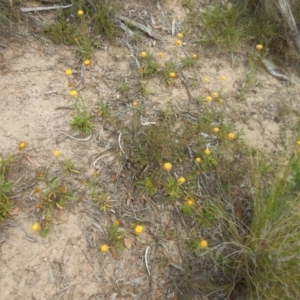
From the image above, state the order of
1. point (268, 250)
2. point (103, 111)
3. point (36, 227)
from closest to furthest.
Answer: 1. point (268, 250)
2. point (36, 227)
3. point (103, 111)

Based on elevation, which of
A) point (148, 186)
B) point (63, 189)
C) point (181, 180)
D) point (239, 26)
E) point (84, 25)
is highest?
point (239, 26)

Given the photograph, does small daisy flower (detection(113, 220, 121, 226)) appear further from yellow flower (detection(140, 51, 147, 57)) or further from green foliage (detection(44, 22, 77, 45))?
green foliage (detection(44, 22, 77, 45))

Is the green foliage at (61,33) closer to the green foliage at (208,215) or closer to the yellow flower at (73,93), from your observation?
the yellow flower at (73,93)

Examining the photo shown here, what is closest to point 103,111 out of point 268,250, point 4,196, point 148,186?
point 148,186

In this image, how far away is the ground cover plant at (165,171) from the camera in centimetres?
245

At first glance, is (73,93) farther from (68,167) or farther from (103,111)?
(68,167)

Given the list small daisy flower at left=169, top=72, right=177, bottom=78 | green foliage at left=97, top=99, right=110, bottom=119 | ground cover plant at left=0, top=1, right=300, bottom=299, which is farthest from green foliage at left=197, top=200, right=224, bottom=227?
small daisy flower at left=169, top=72, right=177, bottom=78

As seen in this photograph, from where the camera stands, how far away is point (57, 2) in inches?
144

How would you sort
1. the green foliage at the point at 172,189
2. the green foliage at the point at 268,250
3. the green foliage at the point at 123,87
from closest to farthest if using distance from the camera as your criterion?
the green foliage at the point at 268,250 < the green foliage at the point at 172,189 < the green foliage at the point at 123,87

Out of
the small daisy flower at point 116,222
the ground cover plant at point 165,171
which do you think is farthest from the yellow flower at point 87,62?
the small daisy flower at point 116,222

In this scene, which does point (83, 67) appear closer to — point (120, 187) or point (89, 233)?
point (120, 187)

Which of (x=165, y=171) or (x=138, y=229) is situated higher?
(x=165, y=171)

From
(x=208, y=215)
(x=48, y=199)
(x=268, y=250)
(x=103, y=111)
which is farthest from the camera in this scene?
(x=103, y=111)

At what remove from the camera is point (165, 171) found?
9.29 feet
